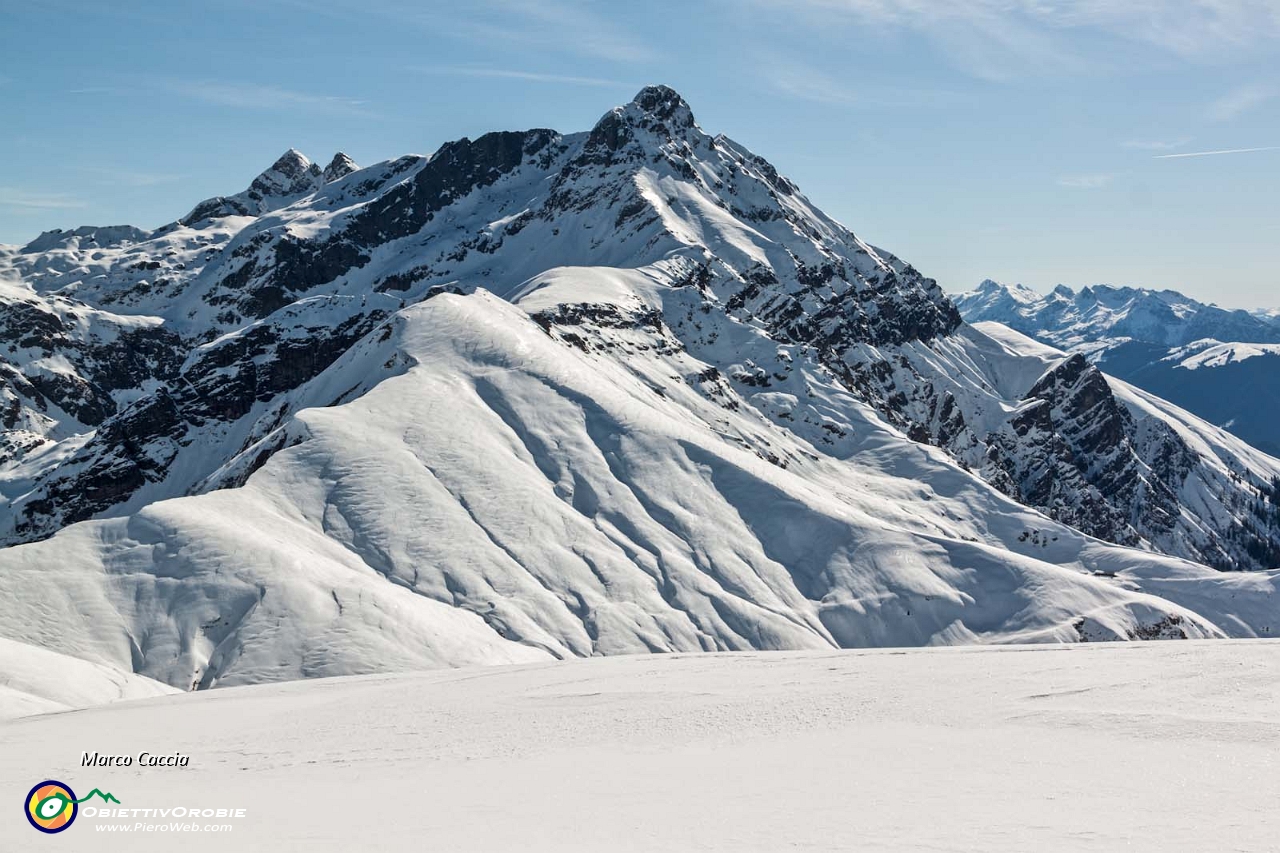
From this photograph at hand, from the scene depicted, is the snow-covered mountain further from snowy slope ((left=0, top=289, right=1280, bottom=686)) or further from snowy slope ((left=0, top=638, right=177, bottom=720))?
snowy slope ((left=0, top=638, right=177, bottom=720))

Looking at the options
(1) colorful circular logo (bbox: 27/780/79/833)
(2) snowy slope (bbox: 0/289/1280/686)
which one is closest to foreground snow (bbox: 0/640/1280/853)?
(1) colorful circular logo (bbox: 27/780/79/833)

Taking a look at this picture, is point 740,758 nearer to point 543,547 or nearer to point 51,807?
point 51,807

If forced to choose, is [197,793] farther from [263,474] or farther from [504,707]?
[263,474]

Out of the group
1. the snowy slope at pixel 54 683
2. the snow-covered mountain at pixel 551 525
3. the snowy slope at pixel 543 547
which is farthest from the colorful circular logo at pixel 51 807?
the snow-covered mountain at pixel 551 525

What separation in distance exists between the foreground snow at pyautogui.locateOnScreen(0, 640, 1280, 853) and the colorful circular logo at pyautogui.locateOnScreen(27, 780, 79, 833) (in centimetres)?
42

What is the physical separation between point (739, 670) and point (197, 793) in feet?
63.6

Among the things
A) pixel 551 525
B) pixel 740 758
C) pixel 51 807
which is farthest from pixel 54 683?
pixel 551 525

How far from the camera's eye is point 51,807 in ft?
70.4

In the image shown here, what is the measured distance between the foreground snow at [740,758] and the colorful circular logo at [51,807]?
1.38ft

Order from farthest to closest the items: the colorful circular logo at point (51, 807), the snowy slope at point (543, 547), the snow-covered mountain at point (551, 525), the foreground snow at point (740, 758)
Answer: the snow-covered mountain at point (551, 525), the snowy slope at point (543, 547), the colorful circular logo at point (51, 807), the foreground snow at point (740, 758)

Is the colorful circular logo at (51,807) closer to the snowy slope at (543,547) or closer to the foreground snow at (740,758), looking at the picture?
the foreground snow at (740,758)

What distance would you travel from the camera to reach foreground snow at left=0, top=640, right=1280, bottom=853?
18797 mm

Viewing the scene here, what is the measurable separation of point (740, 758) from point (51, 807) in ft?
46.8

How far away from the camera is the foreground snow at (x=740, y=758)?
18.8 m
